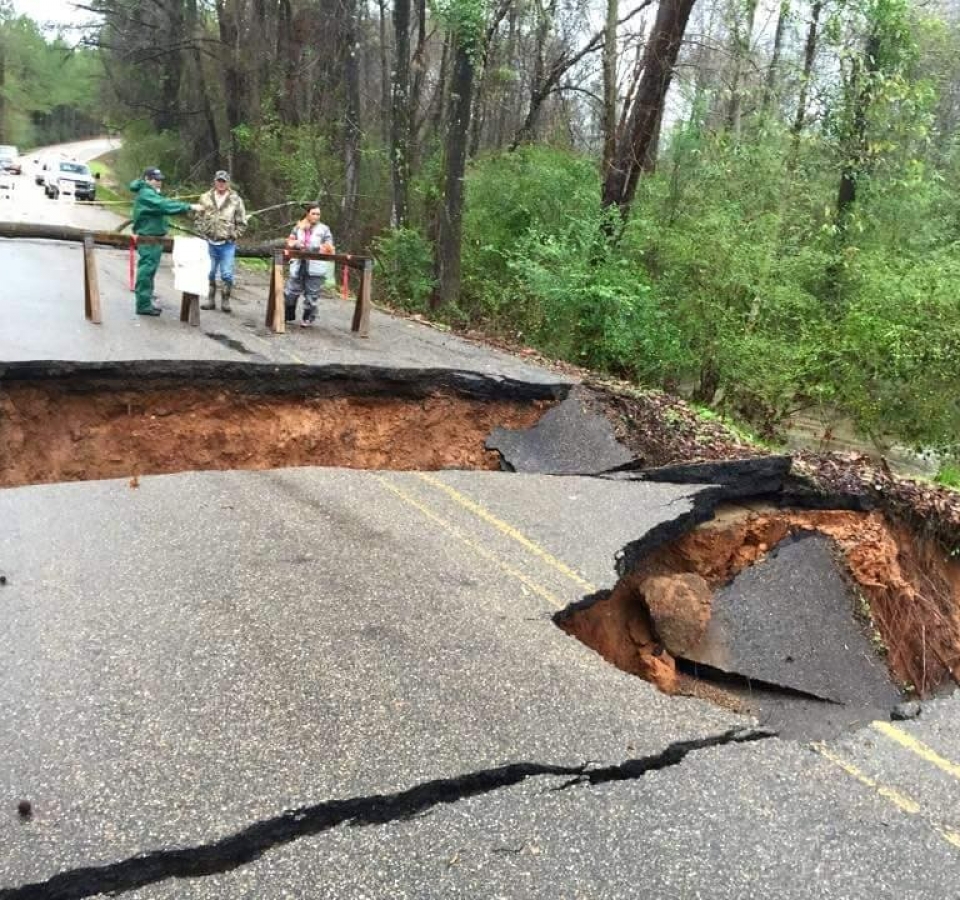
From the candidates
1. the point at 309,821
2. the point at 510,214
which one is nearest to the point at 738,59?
the point at 510,214

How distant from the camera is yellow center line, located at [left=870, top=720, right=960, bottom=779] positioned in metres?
3.94

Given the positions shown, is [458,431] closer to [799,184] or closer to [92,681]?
[92,681]

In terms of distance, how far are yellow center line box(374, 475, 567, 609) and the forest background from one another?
255 inches

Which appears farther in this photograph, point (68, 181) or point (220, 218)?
point (68, 181)

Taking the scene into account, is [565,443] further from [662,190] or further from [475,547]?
[662,190]

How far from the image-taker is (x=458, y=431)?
8977 millimetres

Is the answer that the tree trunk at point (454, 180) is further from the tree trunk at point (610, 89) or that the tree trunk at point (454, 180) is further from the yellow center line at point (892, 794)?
the yellow center line at point (892, 794)

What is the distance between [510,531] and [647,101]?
389 inches

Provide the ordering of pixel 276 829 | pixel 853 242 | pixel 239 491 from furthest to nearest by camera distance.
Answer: pixel 853 242, pixel 239 491, pixel 276 829

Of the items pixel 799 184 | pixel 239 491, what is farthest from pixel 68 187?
pixel 239 491

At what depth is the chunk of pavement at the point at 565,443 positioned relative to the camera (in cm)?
777

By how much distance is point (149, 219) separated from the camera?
10.4 metres

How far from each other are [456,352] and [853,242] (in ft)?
31.8

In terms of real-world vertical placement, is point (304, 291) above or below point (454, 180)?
below
